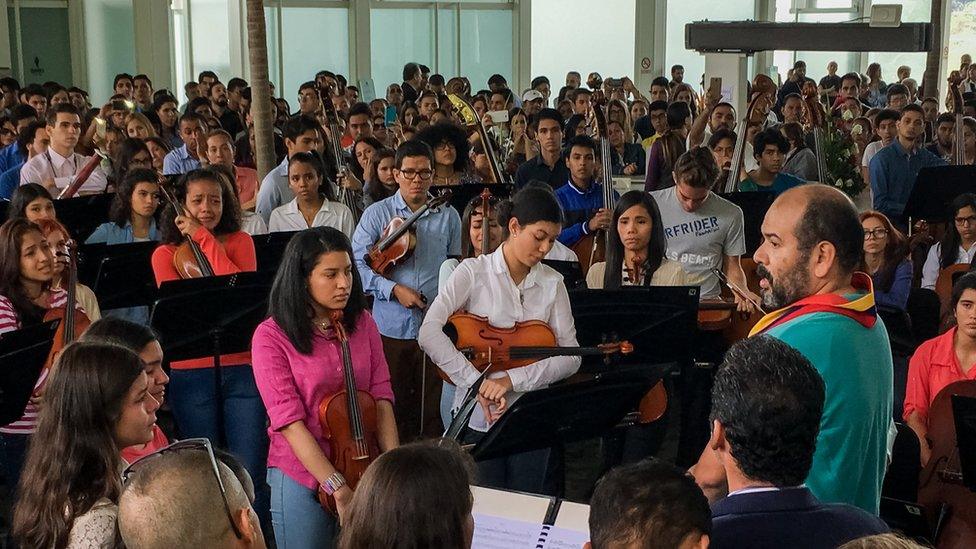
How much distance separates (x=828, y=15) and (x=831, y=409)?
24.9 m

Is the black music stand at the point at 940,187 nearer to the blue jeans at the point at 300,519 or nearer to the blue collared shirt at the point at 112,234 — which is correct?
the blue collared shirt at the point at 112,234

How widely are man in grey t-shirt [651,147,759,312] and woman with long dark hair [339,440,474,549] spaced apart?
13.2 feet

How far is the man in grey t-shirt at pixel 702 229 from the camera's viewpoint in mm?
6242

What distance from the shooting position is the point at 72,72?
822 inches

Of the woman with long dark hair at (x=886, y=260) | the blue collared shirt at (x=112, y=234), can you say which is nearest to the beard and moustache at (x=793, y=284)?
the woman with long dark hair at (x=886, y=260)

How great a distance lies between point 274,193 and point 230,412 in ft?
8.59

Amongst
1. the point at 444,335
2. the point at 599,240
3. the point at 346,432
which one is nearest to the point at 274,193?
the point at 599,240

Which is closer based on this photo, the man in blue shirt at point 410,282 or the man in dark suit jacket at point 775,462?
the man in dark suit jacket at point 775,462

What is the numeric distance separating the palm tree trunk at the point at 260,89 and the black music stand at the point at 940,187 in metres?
4.81

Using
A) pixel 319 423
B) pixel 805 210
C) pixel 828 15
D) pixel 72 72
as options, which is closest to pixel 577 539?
pixel 805 210

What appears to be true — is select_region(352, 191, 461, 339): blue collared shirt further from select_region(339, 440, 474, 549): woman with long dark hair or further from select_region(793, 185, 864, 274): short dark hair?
select_region(339, 440, 474, 549): woman with long dark hair

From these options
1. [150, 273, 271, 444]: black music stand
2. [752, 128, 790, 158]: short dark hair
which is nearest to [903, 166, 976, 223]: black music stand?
[752, 128, 790, 158]: short dark hair

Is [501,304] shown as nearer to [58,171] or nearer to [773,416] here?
→ [773,416]

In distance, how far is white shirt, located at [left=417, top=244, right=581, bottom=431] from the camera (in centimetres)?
460
